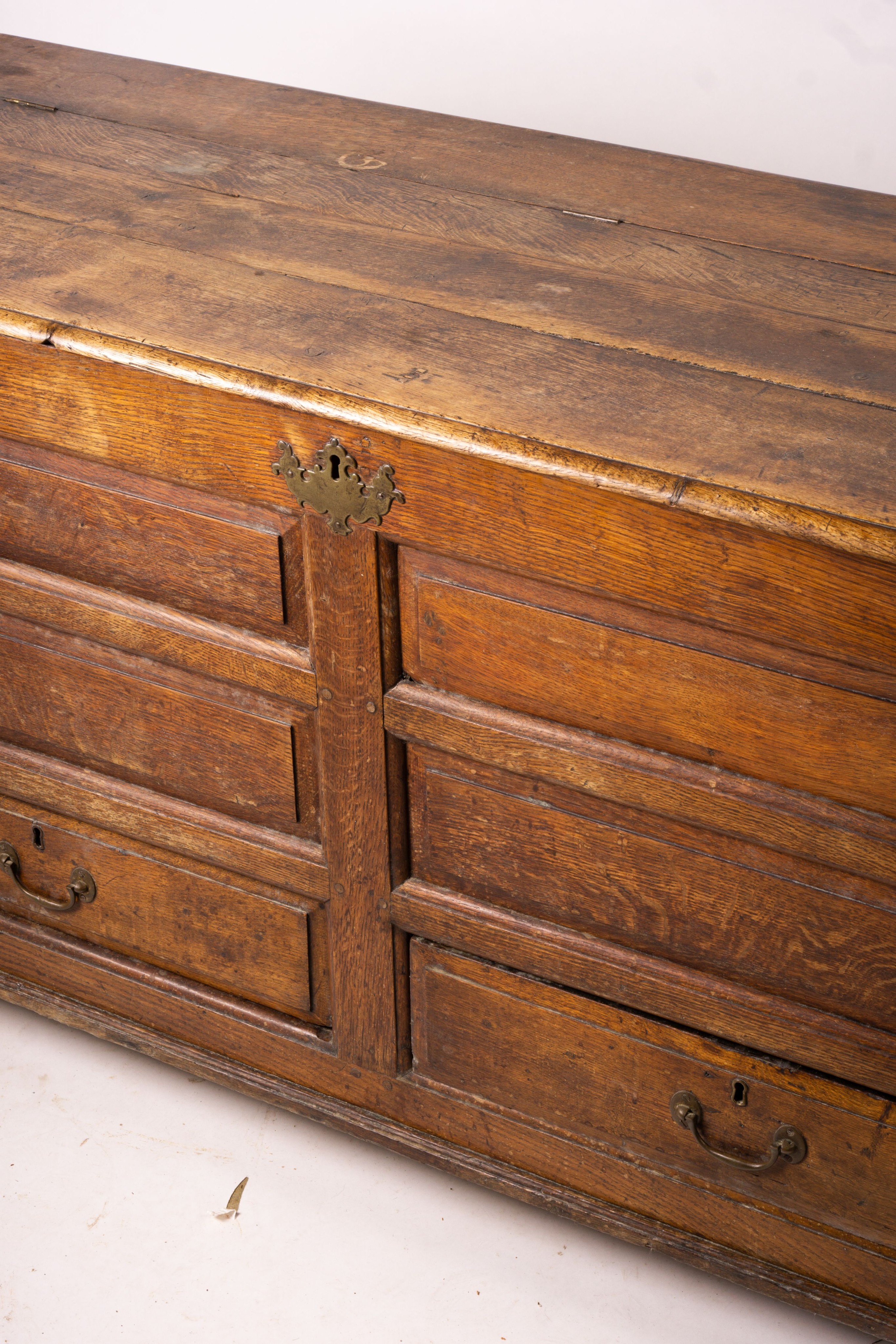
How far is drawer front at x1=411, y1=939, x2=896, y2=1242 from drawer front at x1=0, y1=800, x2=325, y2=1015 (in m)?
0.19

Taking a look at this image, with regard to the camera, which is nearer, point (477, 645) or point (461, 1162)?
point (477, 645)

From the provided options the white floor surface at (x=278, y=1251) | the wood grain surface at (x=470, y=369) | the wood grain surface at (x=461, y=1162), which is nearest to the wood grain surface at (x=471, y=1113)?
the wood grain surface at (x=461, y=1162)

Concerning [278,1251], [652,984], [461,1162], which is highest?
[652,984]

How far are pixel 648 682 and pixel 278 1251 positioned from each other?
1008mm

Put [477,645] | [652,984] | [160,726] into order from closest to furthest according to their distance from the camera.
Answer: [477,645], [652,984], [160,726]

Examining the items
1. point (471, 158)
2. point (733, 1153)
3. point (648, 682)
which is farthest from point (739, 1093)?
point (471, 158)

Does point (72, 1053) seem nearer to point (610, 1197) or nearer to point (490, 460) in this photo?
point (610, 1197)

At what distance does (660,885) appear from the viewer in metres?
1.59

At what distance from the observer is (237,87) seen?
2.19 meters

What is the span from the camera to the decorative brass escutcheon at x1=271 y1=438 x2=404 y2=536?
1475 millimetres

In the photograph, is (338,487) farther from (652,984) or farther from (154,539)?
(652,984)

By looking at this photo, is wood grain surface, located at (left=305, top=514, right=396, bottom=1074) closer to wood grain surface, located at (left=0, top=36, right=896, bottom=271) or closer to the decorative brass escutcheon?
the decorative brass escutcheon

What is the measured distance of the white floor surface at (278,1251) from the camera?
188 centimetres

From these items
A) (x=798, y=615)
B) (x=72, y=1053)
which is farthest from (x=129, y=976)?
(x=798, y=615)
